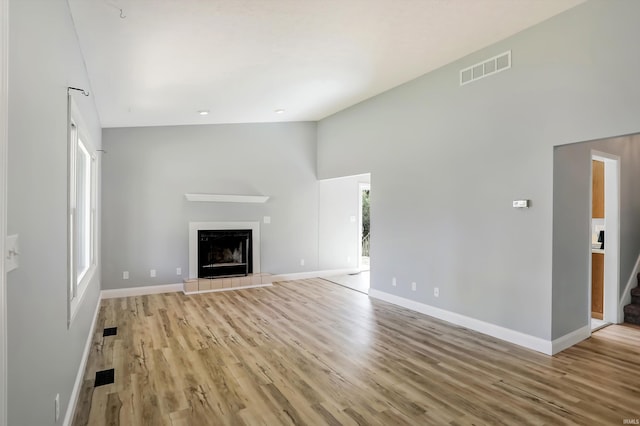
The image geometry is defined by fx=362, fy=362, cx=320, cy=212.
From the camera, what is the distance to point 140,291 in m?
5.94

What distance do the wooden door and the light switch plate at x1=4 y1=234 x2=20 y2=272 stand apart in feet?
18.9

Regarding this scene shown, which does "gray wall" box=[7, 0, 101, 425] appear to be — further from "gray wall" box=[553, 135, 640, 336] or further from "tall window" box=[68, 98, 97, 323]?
"gray wall" box=[553, 135, 640, 336]

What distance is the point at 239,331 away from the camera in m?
4.21

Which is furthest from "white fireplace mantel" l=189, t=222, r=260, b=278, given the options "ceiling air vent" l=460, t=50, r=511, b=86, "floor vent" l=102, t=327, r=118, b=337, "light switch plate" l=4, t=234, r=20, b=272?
"light switch plate" l=4, t=234, r=20, b=272

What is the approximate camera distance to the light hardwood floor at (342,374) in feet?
8.21

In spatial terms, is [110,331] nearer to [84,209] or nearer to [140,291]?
[84,209]

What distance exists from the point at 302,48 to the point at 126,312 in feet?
13.5

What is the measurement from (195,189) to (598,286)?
20.3 feet

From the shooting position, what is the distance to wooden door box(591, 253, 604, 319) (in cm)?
464

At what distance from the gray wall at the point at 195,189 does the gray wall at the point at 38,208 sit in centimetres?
368

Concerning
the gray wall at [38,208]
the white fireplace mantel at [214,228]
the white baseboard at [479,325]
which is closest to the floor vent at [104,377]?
the gray wall at [38,208]

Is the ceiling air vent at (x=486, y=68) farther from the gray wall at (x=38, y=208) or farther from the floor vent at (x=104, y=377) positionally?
the floor vent at (x=104, y=377)

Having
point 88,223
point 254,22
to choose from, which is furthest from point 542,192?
point 88,223

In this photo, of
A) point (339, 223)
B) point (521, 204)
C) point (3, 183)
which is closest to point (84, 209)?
point (3, 183)
